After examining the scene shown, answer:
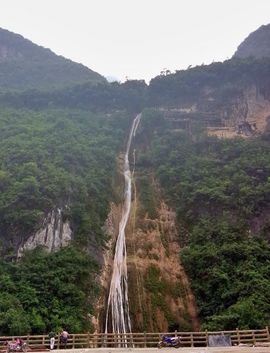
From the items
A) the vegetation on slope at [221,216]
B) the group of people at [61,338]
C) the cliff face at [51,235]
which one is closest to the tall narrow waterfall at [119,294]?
the cliff face at [51,235]

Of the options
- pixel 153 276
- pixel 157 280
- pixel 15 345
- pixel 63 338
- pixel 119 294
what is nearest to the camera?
pixel 15 345

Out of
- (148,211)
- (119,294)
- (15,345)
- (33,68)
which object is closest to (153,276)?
(119,294)

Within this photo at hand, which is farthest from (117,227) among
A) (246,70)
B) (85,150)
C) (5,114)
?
(246,70)

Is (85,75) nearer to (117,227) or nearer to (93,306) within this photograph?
(117,227)

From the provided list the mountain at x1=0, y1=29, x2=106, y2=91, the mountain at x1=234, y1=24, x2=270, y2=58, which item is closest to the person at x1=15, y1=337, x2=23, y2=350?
the mountain at x1=0, y1=29, x2=106, y2=91

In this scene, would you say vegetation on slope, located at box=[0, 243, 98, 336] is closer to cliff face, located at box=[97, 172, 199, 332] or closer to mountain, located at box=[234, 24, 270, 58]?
cliff face, located at box=[97, 172, 199, 332]

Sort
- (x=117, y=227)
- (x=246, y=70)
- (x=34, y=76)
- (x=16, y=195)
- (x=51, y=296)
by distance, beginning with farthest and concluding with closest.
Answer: (x=34, y=76)
(x=246, y=70)
(x=117, y=227)
(x=16, y=195)
(x=51, y=296)

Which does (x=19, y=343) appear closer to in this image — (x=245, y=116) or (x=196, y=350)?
(x=196, y=350)
